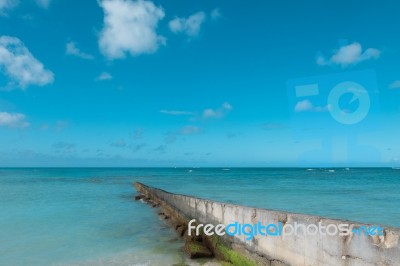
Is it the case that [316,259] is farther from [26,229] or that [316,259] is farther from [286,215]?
[26,229]

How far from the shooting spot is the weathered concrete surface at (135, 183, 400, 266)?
440 cm

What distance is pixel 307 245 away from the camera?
5.54 meters

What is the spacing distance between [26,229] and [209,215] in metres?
7.95

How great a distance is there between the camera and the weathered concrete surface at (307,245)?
14.4 feet

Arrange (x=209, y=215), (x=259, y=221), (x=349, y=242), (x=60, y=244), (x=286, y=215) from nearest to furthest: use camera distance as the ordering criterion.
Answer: (x=349, y=242), (x=286, y=215), (x=259, y=221), (x=209, y=215), (x=60, y=244)

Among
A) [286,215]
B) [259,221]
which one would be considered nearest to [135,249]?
[259,221]

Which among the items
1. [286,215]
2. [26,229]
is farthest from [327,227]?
[26,229]

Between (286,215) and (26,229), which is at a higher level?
(286,215)

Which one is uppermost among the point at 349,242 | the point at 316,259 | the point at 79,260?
the point at 349,242

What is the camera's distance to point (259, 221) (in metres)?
6.76

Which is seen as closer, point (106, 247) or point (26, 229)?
point (106, 247)

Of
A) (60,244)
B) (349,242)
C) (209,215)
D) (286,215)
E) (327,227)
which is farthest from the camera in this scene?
(60,244)

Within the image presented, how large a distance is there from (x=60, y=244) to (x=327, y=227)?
27.7ft

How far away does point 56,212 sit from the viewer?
1770 centimetres
